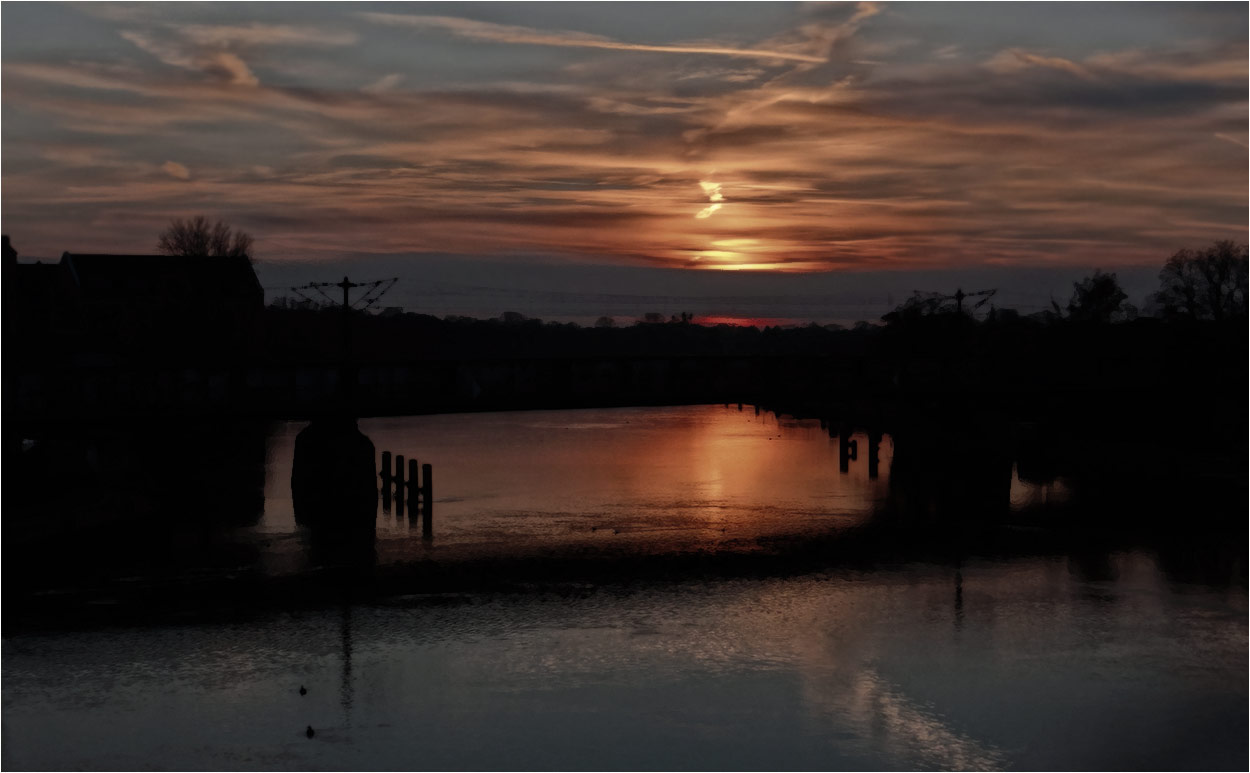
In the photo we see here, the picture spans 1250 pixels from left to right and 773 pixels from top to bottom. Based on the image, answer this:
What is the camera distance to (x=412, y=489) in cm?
6059

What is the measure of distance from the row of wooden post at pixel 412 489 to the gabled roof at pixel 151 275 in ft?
167

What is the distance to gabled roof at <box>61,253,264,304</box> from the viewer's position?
11131 centimetres

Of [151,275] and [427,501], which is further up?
[151,275]

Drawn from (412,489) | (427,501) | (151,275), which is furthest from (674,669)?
(151,275)

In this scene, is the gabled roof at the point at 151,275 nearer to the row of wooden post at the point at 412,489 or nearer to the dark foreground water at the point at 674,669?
the row of wooden post at the point at 412,489

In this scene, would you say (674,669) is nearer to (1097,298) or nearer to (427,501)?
(427,501)

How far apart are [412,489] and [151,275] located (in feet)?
213

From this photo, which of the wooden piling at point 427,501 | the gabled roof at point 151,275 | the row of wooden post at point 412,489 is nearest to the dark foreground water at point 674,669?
the wooden piling at point 427,501

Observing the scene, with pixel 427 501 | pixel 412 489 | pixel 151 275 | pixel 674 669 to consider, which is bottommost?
pixel 674 669

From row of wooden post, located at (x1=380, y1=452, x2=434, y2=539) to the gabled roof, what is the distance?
5095 centimetres

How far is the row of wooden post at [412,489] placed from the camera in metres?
54.5

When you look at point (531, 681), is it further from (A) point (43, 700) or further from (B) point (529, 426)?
(B) point (529, 426)

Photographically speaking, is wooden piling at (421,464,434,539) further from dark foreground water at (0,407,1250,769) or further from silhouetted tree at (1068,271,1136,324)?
silhouetted tree at (1068,271,1136,324)

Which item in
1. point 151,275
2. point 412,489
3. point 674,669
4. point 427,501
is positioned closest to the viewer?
point 674,669
